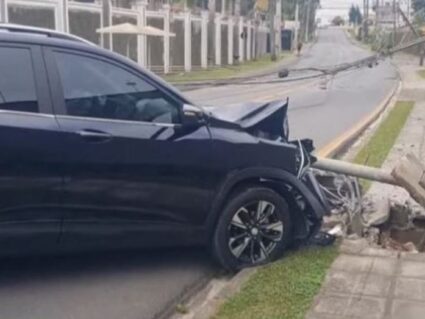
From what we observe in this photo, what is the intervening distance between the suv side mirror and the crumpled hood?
0.83ft

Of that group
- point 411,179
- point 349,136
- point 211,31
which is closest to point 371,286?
point 411,179

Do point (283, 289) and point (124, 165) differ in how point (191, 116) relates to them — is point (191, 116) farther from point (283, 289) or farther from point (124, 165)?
point (283, 289)

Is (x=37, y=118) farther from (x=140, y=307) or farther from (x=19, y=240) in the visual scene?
(x=140, y=307)

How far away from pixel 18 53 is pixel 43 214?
42.6 inches

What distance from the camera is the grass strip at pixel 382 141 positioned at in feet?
38.5

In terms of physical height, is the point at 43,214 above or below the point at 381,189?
above

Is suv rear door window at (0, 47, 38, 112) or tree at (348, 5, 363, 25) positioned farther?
tree at (348, 5, 363, 25)

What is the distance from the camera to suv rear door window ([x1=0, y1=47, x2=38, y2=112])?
18.5 feet

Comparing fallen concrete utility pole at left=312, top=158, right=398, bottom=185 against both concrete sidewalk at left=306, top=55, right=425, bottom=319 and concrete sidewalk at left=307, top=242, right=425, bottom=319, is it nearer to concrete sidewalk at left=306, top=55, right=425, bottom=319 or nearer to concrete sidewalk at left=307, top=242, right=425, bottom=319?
concrete sidewalk at left=306, top=55, right=425, bottom=319

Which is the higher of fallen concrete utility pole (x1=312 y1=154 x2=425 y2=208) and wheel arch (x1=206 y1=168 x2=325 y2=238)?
wheel arch (x1=206 y1=168 x2=325 y2=238)

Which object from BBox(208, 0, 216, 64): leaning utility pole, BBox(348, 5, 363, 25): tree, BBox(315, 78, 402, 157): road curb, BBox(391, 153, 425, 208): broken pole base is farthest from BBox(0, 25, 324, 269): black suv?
BBox(348, 5, 363, 25): tree

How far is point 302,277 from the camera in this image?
6020 millimetres

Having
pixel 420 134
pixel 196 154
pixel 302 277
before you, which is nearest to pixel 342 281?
pixel 302 277

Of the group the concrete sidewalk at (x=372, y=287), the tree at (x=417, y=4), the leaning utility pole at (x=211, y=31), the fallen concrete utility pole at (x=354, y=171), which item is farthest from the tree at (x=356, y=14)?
the concrete sidewalk at (x=372, y=287)
